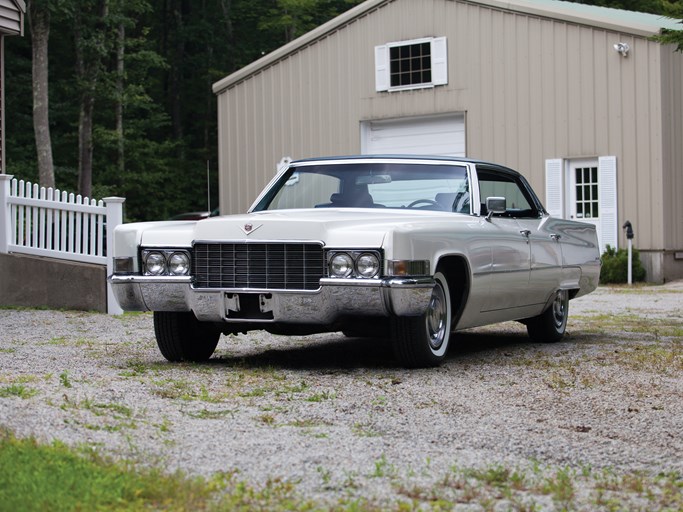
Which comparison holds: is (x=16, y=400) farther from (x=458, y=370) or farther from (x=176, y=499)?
(x=458, y=370)

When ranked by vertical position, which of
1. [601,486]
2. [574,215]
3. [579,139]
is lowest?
[601,486]

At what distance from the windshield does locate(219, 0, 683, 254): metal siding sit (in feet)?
45.2

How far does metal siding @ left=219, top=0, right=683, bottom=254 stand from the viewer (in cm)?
2220

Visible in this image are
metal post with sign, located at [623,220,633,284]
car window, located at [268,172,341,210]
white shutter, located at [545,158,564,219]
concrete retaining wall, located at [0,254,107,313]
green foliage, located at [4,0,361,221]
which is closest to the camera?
car window, located at [268,172,341,210]

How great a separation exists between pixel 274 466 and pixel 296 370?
3317 millimetres

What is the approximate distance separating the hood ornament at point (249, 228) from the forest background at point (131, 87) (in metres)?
21.9

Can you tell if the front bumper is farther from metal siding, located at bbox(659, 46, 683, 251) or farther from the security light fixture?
the security light fixture

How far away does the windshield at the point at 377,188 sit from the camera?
893 cm

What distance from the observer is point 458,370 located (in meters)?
8.13

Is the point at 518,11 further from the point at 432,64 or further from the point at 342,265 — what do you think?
the point at 342,265

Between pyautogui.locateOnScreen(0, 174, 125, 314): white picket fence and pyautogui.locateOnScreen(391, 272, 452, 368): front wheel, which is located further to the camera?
pyautogui.locateOnScreen(0, 174, 125, 314): white picket fence

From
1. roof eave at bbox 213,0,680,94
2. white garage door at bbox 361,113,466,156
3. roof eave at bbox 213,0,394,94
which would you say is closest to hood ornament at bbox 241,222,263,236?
roof eave at bbox 213,0,680,94

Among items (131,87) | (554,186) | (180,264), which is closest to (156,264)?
(180,264)

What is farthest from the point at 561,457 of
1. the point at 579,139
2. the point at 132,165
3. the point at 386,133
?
the point at 132,165
